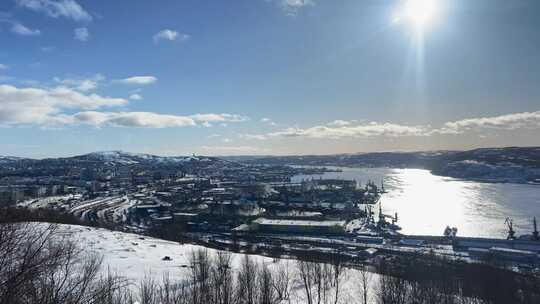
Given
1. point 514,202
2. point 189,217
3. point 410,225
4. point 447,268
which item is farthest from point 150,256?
point 514,202

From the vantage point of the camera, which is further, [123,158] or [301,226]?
[123,158]

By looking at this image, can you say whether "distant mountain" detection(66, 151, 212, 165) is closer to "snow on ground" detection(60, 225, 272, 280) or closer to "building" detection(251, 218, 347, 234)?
"building" detection(251, 218, 347, 234)

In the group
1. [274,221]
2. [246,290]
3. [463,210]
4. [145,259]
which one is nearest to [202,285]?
[246,290]

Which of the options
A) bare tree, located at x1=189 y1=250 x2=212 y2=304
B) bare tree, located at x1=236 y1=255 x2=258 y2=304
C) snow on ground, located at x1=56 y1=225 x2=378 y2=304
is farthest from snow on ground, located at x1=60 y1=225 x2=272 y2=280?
bare tree, located at x1=236 y1=255 x2=258 y2=304

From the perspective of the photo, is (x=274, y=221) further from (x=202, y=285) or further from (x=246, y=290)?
(x=202, y=285)

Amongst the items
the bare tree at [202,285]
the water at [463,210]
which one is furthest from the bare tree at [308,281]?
the water at [463,210]

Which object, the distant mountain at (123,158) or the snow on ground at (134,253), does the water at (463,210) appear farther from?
the distant mountain at (123,158)
